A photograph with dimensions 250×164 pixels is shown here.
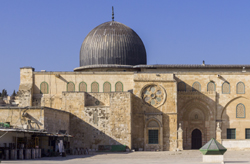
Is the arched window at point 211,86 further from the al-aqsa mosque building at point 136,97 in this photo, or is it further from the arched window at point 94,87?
the arched window at point 94,87

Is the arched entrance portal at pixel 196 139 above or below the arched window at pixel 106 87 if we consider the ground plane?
below

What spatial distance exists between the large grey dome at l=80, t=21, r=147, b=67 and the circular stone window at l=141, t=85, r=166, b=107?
5.21 m

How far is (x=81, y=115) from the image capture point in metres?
49.5

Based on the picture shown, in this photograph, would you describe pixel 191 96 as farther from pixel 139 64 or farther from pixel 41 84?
pixel 41 84

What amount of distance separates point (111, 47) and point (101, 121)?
9.92 metres

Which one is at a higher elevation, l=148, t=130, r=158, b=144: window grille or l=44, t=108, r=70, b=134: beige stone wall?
l=44, t=108, r=70, b=134: beige stone wall

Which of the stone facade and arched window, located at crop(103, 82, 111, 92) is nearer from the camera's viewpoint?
the stone facade

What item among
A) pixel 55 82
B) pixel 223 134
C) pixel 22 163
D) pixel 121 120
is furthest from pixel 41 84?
pixel 22 163

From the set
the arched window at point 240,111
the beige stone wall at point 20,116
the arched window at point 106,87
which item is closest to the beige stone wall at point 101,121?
the arched window at point 106,87

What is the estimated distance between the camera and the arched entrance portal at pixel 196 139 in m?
54.7

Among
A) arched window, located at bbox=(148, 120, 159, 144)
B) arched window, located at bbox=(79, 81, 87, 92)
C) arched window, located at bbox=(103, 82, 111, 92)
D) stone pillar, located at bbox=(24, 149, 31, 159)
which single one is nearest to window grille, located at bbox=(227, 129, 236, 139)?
arched window, located at bbox=(148, 120, 159, 144)

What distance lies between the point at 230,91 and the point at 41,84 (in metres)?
18.8

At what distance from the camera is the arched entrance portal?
180 ft

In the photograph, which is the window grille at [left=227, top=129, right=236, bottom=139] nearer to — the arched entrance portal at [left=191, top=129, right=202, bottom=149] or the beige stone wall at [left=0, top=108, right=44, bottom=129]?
the arched entrance portal at [left=191, top=129, right=202, bottom=149]
